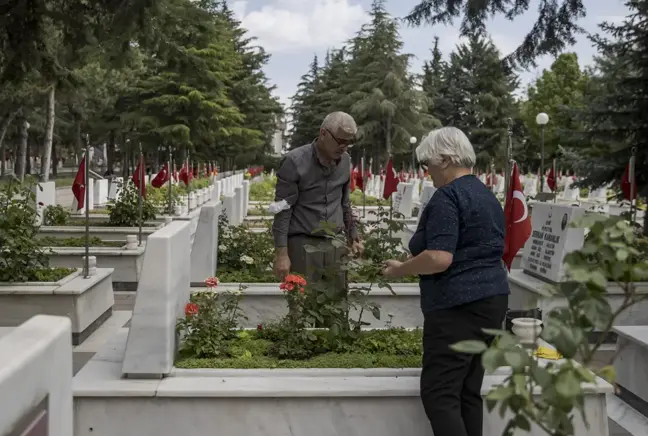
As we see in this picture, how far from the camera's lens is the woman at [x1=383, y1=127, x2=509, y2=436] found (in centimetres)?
369

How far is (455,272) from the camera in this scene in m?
3.75

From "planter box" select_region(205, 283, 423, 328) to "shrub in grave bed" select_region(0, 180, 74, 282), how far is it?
1.89 m

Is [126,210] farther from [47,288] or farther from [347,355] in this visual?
[347,355]

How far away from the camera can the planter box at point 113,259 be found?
10680mm

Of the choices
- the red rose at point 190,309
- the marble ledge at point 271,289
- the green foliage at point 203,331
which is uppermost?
the red rose at point 190,309

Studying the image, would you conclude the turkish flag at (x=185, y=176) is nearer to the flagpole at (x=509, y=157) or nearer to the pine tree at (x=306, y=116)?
the flagpole at (x=509, y=157)

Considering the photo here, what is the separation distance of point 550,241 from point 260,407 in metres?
5.04

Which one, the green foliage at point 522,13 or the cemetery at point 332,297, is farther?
the green foliage at point 522,13

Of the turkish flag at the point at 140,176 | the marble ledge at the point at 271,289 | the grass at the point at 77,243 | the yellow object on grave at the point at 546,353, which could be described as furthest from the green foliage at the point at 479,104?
the yellow object on grave at the point at 546,353

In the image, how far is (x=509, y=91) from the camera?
5981 cm

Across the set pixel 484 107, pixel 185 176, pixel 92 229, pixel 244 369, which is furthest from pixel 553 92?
pixel 244 369

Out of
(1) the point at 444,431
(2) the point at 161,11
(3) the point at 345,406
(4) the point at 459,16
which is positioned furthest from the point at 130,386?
(4) the point at 459,16

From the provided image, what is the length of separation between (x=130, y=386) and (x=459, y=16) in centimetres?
769

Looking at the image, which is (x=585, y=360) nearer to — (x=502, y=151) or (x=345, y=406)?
(x=345, y=406)
